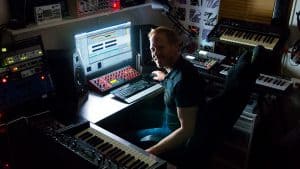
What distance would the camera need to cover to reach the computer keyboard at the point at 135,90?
2.34 m

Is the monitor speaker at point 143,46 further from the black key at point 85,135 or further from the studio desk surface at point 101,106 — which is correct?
the black key at point 85,135

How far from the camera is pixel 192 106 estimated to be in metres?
1.90

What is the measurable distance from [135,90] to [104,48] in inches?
16.5

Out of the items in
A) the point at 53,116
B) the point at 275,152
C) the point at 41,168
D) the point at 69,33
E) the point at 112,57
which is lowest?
the point at 275,152

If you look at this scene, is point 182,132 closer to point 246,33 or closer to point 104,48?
point 104,48

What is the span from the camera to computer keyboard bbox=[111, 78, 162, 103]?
92.2 inches

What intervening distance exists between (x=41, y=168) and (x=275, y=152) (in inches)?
71.2

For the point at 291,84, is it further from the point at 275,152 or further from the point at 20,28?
the point at 20,28

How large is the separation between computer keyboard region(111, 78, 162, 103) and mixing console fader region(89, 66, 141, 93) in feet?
0.18

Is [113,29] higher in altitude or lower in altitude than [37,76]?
higher

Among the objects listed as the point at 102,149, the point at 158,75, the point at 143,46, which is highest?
the point at 143,46

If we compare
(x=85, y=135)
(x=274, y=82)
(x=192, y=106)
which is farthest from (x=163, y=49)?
(x=274, y=82)

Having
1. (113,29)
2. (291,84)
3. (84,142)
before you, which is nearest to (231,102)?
(84,142)

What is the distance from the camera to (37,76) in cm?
211
